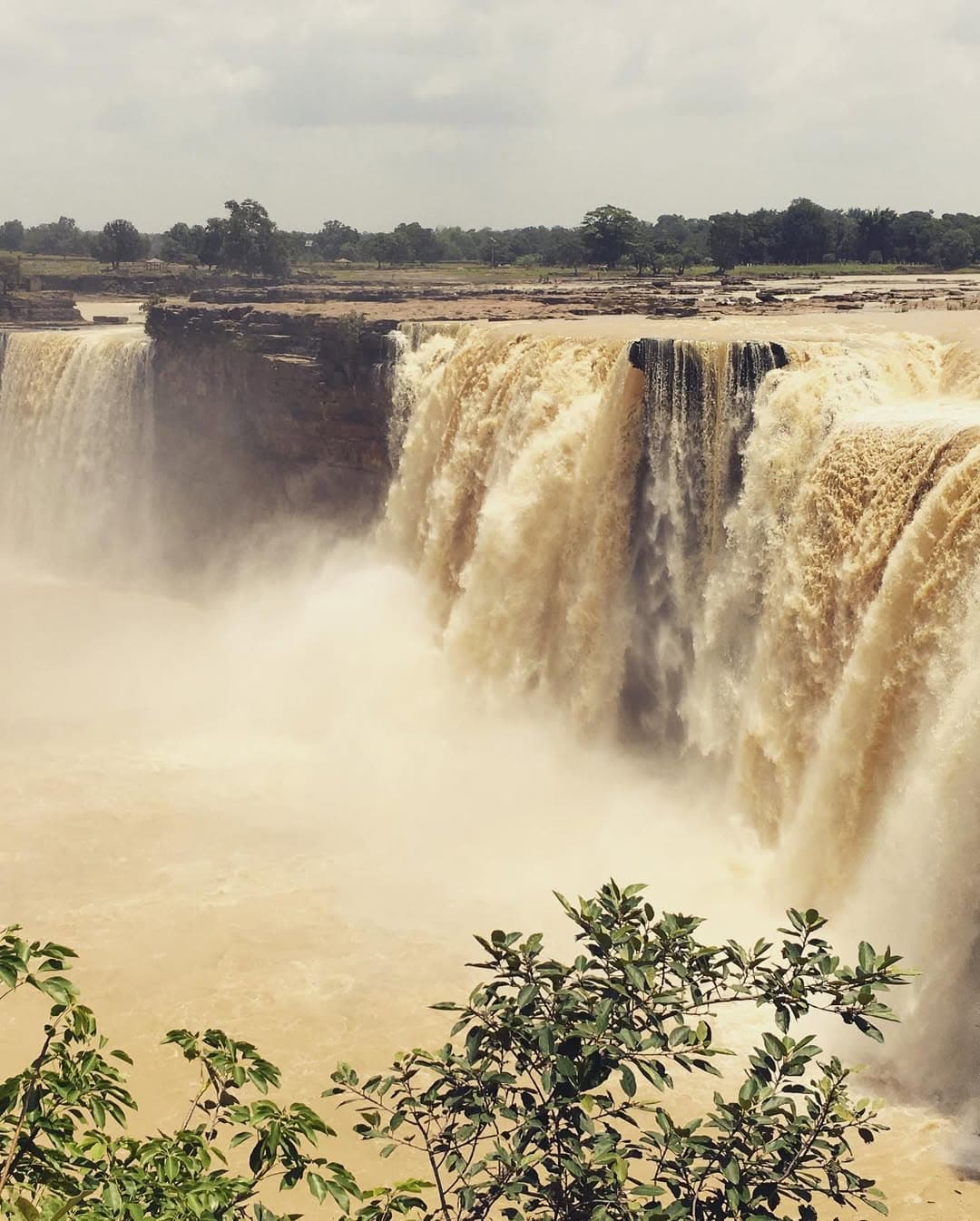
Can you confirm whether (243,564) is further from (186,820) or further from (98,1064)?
(98,1064)

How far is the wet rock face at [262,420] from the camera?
81.7 feet

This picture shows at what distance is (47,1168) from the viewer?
15.1 ft

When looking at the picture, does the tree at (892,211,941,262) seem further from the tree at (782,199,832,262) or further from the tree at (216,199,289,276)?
the tree at (216,199,289,276)

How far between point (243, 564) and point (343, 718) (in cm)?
817

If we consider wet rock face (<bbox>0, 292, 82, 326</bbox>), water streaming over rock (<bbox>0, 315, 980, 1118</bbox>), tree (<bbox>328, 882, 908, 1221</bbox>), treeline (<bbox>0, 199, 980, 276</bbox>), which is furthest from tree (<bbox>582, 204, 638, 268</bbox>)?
tree (<bbox>328, 882, 908, 1221</bbox>)

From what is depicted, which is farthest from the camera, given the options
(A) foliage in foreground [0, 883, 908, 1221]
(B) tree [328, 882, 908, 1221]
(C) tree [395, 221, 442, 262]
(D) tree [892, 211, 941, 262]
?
(C) tree [395, 221, 442, 262]

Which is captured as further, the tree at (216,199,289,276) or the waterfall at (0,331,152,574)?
the tree at (216,199,289,276)

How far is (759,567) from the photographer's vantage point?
1546 cm

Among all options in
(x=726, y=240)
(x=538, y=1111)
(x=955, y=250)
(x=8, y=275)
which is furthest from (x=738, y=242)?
(x=538, y=1111)

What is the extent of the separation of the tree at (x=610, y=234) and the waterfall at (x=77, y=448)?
31.9 m

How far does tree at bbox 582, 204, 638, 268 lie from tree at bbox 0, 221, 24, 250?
60760mm

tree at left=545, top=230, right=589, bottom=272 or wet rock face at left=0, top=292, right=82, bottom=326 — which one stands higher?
tree at left=545, top=230, right=589, bottom=272

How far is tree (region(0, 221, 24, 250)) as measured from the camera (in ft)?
352

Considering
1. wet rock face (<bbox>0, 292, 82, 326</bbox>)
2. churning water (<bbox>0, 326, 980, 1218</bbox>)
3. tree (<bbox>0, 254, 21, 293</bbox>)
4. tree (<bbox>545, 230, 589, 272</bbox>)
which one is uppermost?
tree (<bbox>545, 230, 589, 272</bbox>)
